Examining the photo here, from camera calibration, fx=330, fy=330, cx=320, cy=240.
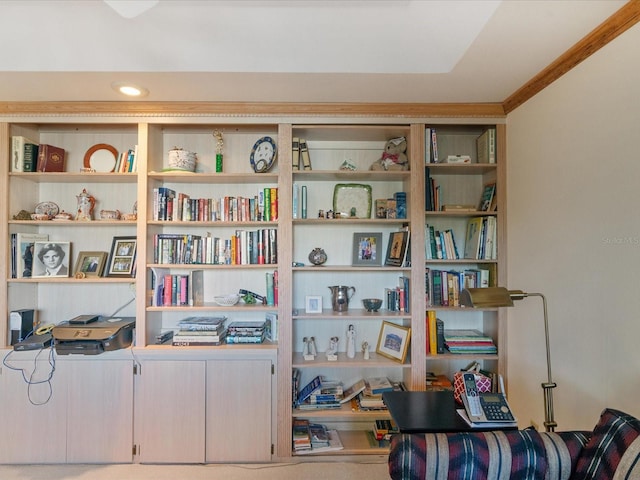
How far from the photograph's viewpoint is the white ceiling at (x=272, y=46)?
1594 millimetres

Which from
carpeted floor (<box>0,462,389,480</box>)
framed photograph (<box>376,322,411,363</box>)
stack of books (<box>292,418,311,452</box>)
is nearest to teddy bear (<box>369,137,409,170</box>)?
framed photograph (<box>376,322,411,363</box>)

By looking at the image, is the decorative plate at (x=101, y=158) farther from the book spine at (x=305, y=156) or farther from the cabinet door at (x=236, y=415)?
the cabinet door at (x=236, y=415)

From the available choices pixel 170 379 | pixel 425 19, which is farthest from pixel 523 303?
pixel 170 379

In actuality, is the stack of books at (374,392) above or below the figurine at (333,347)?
below

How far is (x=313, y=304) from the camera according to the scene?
2387 millimetres

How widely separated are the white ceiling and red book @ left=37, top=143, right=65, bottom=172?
17.0 inches

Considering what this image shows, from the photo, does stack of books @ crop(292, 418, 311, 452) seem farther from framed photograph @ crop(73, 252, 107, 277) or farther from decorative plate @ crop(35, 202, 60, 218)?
decorative plate @ crop(35, 202, 60, 218)

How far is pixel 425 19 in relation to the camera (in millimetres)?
1616

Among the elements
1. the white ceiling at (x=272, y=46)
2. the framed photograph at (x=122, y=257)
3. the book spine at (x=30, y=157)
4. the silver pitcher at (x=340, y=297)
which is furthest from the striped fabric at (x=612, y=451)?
the book spine at (x=30, y=157)

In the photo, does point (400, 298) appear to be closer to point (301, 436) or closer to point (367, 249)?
point (367, 249)

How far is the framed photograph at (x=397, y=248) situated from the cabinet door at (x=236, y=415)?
122 centimetres

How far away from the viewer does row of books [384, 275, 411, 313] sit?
92.7 inches

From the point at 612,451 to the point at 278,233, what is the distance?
1.85 m

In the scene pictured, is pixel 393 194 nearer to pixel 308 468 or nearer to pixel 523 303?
pixel 523 303
